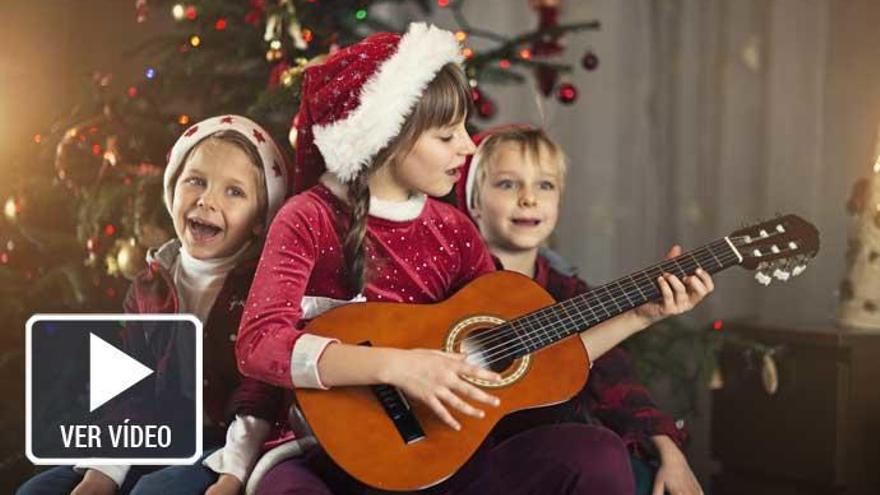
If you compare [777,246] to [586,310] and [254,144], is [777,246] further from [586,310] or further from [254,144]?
[254,144]

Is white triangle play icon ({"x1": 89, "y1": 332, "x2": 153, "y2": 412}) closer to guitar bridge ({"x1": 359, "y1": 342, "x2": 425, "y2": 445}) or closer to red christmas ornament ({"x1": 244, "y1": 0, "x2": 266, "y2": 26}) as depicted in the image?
guitar bridge ({"x1": 359, "y1": 342, "x2": 425, "y2": 445})

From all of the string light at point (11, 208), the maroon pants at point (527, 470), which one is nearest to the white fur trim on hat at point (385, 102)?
the maroon pants at point (527, 470)

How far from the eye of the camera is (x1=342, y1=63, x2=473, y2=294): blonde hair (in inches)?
48.3

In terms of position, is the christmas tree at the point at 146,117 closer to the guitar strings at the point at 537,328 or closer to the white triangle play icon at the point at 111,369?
the white triangle play icon at the point at 111,369

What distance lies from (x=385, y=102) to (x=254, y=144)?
197mm

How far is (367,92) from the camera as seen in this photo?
121 cm

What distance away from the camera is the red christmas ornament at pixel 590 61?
1.33 metres

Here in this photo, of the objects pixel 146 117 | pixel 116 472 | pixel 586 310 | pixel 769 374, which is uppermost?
pixel 146 117

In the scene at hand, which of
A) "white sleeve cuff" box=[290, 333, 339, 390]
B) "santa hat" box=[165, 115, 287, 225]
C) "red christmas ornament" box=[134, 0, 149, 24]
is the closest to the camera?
"white sleeve cuff" box=[290, 333, 339, 390]

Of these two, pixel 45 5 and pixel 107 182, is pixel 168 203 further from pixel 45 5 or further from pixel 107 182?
pixel 45 5

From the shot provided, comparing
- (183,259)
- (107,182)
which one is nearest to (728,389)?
(183,259)

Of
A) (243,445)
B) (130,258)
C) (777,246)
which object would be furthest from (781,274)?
(130,258)

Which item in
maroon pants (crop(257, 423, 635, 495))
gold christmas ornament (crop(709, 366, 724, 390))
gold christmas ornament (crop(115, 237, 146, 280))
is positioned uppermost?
gold christmas ornament (crop(115, 237, 146, 280))
